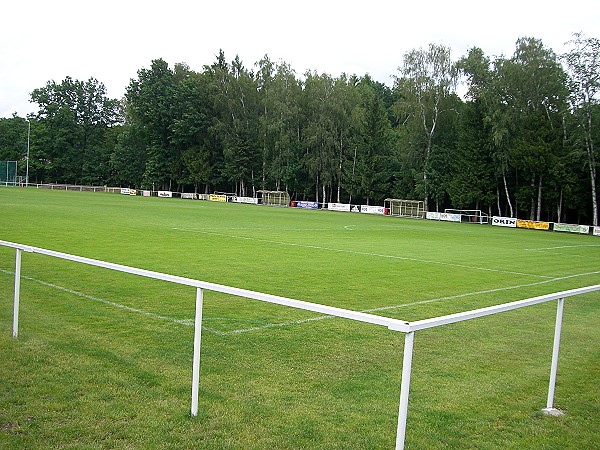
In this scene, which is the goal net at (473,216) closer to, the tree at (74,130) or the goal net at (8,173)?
the tree at (74,130)

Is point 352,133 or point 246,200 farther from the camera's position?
point 246,200

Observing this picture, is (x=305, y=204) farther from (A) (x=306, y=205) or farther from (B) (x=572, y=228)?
(B) (x=572, y=228)

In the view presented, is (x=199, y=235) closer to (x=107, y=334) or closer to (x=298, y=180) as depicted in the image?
(x=107, y=334)

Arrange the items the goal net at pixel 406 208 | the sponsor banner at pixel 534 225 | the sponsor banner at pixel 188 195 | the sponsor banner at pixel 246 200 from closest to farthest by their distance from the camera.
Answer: the sponsor banner at pixel 534 225 → the goal net at pixel 406 208 → the sponsor banner at pixel 246 200 → the sponsor banner at pixel 188 195

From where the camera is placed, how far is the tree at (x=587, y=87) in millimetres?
55875

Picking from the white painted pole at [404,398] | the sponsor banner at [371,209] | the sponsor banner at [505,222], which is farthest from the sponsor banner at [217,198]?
the white painted pole at [404,398]

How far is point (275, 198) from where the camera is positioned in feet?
273

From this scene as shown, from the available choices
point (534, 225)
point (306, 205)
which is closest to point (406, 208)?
point (306, 205)

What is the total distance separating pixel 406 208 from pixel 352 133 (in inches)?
575

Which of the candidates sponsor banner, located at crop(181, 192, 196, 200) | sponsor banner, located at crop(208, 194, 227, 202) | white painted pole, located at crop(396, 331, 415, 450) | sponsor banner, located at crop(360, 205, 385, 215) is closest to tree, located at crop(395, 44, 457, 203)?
sponsor banner, located at crop(360, 205, 385, 215)

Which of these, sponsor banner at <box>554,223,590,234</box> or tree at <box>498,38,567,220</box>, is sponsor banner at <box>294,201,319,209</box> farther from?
sponsor banner at <box>554,223,590,234</box>

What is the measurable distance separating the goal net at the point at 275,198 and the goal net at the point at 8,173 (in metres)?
47.1

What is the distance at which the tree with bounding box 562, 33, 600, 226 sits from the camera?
2200 inches

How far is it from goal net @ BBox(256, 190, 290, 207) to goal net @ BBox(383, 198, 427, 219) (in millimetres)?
15907
